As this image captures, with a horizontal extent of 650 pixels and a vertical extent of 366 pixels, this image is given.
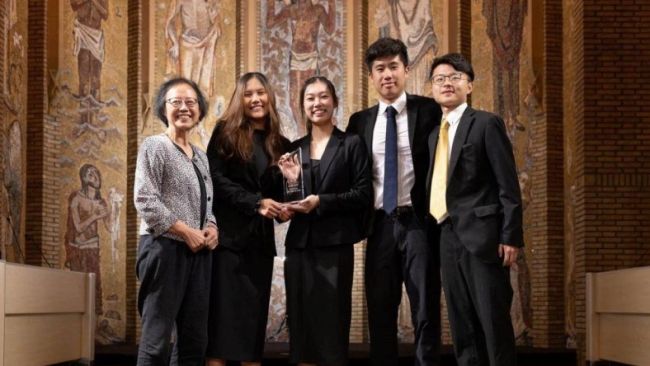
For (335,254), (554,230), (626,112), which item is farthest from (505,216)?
(554,230)

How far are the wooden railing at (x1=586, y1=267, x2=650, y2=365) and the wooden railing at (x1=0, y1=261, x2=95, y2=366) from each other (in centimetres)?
443

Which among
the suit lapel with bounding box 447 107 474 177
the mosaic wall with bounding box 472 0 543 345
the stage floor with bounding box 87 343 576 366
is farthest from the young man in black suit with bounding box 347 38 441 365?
the mosaic wall with bounding box 472 0 543 345

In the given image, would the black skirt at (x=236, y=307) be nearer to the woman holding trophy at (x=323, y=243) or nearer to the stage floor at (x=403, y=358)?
the woman holding trophy at (x=323, y=243)

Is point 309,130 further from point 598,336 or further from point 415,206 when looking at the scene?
point 598,336

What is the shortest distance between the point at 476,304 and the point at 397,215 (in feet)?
2.45

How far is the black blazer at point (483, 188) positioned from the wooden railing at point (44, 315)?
9.50 feet

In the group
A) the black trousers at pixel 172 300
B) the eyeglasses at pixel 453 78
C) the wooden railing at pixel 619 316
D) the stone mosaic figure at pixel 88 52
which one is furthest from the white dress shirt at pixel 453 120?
the stone mosaic figure at pixel 88 52

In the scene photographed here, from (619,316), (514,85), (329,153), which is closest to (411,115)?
(329,153)

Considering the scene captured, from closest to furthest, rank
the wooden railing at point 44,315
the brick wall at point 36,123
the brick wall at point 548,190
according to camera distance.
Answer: the wooden railing at point 44,315 → the brick wall at point 548,190 → the brick wall at point 36,123

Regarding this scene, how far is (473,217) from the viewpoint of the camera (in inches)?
235

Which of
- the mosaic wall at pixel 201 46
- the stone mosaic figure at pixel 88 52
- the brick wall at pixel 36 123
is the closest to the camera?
the brick wall at pixel 36 123

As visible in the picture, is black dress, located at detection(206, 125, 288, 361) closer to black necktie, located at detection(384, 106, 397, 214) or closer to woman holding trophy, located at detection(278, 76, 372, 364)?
woman holding trophy, located at detection(278, 76, 372, 364)

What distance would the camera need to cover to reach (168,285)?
5.73 meters

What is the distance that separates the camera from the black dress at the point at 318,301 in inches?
245
